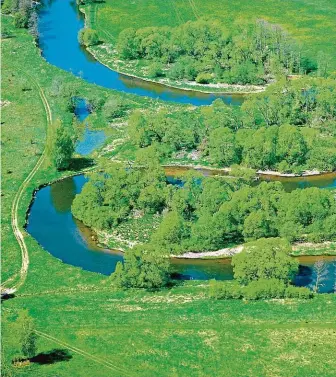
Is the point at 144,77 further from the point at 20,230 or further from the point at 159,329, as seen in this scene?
the point at 159,329

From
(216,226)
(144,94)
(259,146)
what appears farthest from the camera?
(144,94)

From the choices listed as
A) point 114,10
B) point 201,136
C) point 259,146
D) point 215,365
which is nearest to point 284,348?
point 215,365

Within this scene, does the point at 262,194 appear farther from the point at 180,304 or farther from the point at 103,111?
the point at 103,111

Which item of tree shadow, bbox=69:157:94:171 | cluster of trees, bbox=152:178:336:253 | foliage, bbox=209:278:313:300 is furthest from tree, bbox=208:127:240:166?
foliage, bbox=209:278:313:300

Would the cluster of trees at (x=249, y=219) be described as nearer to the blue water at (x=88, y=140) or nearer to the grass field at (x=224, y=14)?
the blue water at (x=88, y=140)

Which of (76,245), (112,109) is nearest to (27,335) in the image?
(76,245)

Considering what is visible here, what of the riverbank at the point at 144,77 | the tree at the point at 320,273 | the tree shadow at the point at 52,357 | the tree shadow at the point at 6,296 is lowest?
the tree shadow at the point at 52,357

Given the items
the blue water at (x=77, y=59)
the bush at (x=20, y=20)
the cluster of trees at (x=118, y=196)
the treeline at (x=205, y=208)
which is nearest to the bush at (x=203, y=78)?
the blue water at (x=77, y=59)
